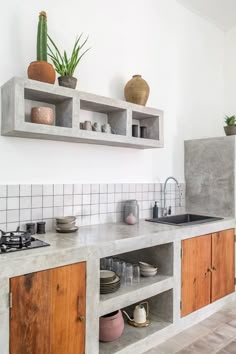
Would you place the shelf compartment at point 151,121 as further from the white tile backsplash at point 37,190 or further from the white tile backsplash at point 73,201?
the white tile backsplash at point 37,190

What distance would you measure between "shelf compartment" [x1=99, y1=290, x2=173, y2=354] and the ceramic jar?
692 mm

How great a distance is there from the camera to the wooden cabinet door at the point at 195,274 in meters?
2.49

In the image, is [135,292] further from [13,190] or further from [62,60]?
[62,60]

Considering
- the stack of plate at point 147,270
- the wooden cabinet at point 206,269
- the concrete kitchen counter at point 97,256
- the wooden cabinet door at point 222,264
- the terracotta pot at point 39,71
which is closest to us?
the concrete kitchen counter at point 97,256

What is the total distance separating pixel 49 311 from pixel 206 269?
1622 mm

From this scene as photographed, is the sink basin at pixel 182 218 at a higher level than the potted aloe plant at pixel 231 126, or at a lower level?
lower

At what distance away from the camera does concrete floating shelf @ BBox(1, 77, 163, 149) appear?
191 centimetres

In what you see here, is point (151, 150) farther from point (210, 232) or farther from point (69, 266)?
point (69, 266)

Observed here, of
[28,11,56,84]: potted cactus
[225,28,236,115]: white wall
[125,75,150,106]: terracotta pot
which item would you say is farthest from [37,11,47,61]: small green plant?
[225,28,236,115]: white wall

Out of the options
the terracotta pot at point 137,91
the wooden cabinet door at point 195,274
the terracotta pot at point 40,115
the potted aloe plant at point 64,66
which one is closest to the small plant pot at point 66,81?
the potted aloe plant at point 64,66

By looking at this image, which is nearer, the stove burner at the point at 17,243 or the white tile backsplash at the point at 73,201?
the stove burner at the point at 17,243

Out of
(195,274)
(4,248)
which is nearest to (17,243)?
(4,248)

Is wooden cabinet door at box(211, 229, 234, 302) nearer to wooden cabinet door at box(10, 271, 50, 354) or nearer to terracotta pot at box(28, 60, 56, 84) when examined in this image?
wooden cabinet door at box(10, 271, 50, 354)

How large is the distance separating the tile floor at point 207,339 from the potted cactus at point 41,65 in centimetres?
216
